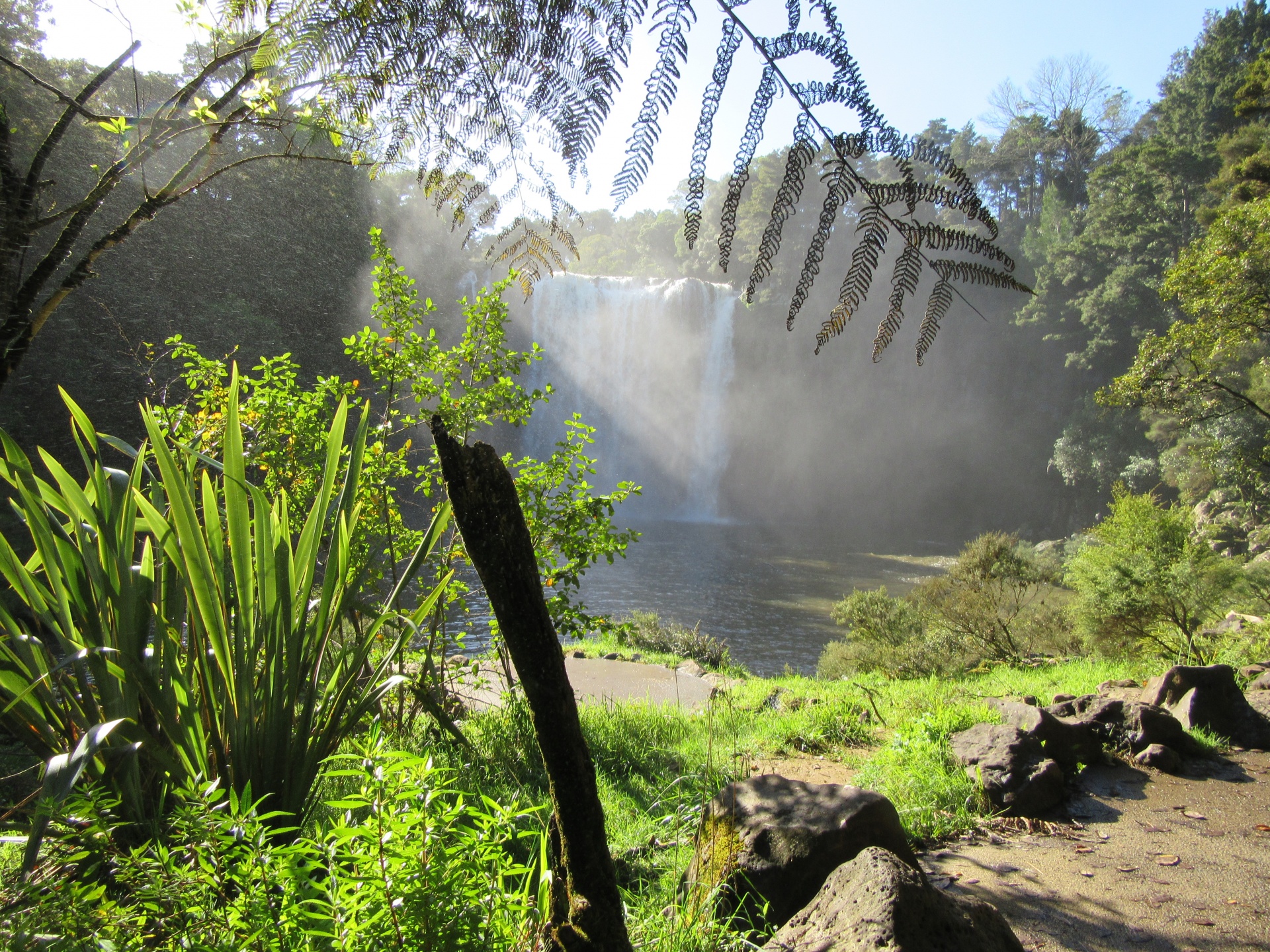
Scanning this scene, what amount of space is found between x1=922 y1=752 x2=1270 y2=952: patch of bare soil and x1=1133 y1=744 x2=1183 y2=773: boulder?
0.19 feet

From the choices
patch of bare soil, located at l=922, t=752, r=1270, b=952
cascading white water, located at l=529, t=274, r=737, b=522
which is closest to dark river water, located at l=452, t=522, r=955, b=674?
cascading white water, located at l=529, t=274, r=737, b=522

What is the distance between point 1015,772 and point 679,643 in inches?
322

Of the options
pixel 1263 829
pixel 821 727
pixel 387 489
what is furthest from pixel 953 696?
pixel 387 489

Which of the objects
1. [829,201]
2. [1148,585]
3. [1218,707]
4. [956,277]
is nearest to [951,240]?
[956,277]

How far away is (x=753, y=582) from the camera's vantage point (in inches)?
701

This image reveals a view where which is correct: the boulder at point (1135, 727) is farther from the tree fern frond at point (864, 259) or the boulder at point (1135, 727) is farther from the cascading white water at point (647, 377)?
the cascading white water at point (647, 377)

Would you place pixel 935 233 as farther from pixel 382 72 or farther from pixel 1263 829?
pixel 1263 829

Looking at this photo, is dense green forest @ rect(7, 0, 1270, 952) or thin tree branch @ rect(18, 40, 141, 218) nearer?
dense green forest @ rect(7, 0, 1270, 952)

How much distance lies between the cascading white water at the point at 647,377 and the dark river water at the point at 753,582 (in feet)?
13.5

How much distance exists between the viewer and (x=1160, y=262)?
23891mm

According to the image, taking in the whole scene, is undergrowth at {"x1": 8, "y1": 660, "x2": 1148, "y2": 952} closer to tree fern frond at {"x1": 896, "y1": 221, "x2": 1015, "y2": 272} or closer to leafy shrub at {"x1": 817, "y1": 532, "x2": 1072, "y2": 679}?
tree fern frond at {"x1": 896, "y1": 221, "x2": 1015, "y2": 272}

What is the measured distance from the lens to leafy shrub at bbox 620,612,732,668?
10.6 meters

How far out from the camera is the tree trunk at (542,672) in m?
0.99

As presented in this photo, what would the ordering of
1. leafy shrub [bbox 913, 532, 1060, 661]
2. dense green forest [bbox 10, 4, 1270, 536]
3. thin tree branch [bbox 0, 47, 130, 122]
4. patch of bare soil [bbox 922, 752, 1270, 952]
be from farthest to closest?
dense green forest [bbox 10, 4, 1270, 536] → leafy shrub [bbox 913, 532, 1060, 661] → patch of bare soil [bbox 922, 752, 1270, 952] → thin tree branch [bbox 0, 47, 130, 122]
